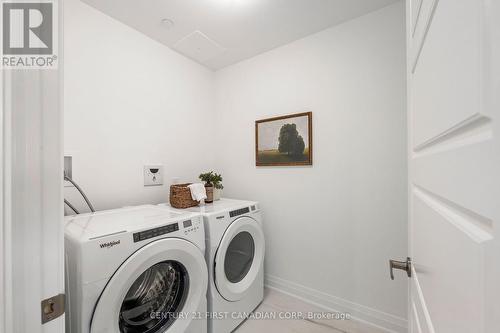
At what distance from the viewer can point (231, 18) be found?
1.49 meters

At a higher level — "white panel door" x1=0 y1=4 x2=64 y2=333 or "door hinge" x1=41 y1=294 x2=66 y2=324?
"white panel door" x1=0 y1=4 x2=64 y2=333

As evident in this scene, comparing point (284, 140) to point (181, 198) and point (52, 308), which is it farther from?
point (52, 308)

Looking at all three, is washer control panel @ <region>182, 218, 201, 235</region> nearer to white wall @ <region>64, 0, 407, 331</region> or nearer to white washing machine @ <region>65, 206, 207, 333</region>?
white washing machine @ <region>65, 206, 207, 333</region>

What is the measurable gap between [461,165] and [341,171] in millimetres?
1367

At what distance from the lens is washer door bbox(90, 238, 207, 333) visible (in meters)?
0.88

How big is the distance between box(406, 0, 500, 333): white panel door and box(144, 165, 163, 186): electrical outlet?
171 cm

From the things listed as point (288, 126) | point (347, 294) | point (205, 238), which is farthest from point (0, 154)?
point (347, 294)

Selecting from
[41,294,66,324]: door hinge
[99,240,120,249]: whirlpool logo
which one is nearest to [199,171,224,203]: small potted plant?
[99,240,120,249]: whirlpool logo

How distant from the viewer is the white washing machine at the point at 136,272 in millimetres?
792

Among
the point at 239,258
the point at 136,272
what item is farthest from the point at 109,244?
the point at 239,258

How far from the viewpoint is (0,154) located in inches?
14.2

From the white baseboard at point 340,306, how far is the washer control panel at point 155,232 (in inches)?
49.4

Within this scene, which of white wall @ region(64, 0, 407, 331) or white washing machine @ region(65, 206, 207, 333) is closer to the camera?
white washing machine @ region(65, 206, 207, 333)

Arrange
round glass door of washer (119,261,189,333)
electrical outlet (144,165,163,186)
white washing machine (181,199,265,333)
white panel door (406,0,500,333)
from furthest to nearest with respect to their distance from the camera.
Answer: electrical outlet (144,165,163,186)
white washing machine (181,199,265,333)
round glass door of washer (119,261,189,333)
white panel door (406,0,500,333)
